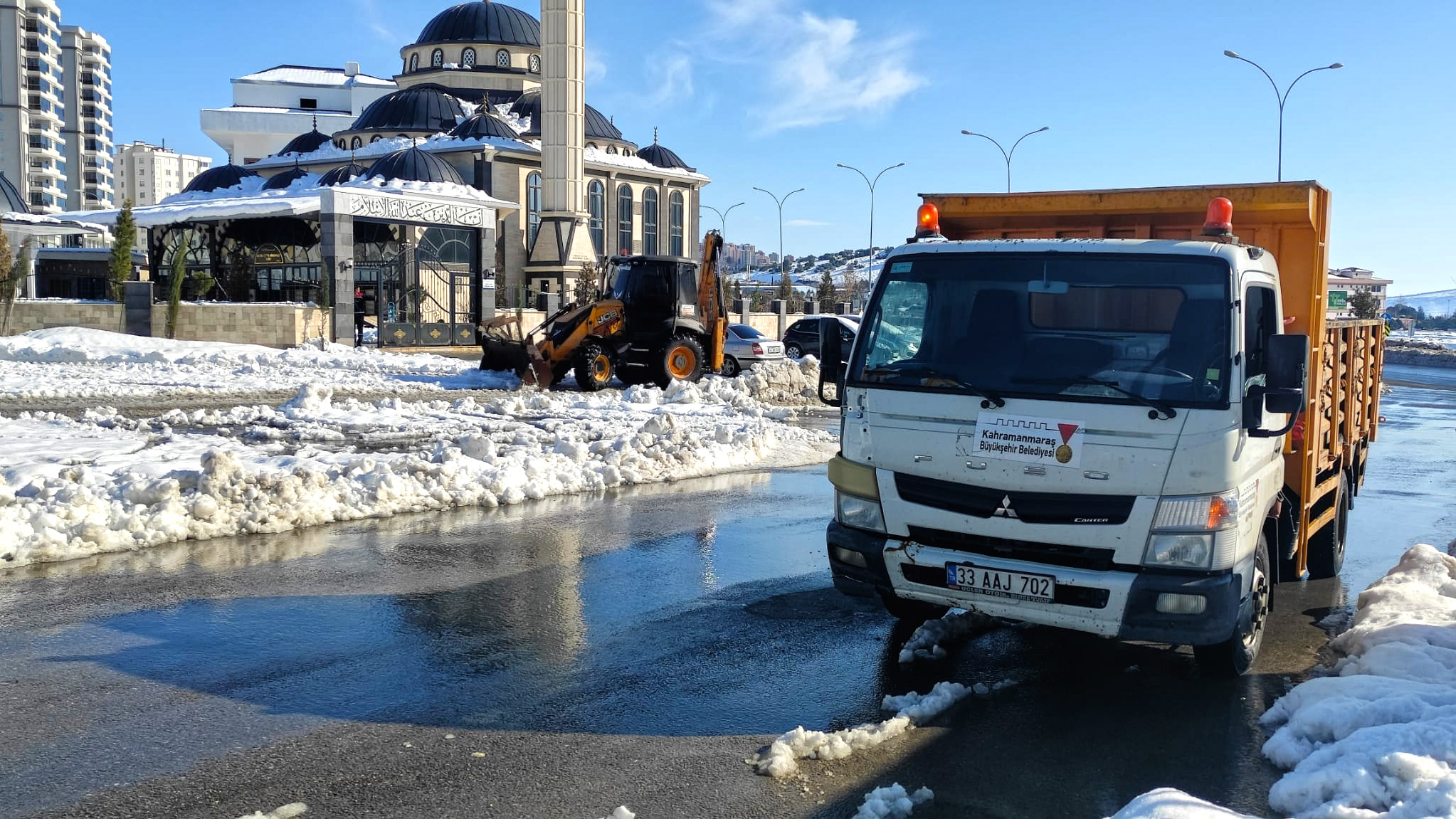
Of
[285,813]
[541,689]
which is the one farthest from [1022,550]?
[285,813]

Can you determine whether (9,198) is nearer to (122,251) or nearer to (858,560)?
(122,251)

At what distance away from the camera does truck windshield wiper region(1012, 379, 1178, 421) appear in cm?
526

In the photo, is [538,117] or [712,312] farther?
[538,117]

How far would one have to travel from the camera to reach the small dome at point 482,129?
2709 inches

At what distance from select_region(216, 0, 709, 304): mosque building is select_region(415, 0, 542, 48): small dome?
68mm

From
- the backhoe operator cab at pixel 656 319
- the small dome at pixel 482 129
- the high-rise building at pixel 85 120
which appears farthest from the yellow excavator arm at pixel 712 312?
the high-rise building at pixel 85 120

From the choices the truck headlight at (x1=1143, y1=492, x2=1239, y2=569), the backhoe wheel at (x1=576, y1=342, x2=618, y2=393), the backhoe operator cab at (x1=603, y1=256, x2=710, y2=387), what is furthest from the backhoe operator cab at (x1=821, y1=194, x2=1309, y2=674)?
the backhoe operator cab at (x1=603, y1=256, x2=710, y2=387)

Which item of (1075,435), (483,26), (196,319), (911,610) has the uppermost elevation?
(483,26)

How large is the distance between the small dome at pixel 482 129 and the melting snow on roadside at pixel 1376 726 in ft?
218

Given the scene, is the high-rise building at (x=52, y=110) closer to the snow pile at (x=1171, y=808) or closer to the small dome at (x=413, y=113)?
the small dome at (x=413, y=113)

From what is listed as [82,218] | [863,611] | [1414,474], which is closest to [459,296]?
[82,218]

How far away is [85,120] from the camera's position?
141750mm

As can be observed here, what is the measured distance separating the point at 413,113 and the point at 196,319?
148 feet

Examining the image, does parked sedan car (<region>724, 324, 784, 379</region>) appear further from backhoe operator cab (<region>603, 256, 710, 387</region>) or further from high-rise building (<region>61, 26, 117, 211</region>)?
high-rise building (<region>61, 26, 117, 211</region>)
